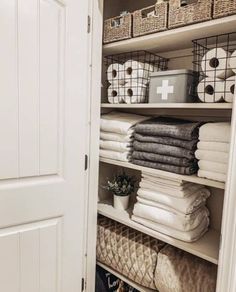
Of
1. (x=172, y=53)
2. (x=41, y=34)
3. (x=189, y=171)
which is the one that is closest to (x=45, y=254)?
(x=189, y=171)

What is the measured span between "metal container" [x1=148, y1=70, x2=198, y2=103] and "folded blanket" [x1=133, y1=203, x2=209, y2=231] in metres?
0.53

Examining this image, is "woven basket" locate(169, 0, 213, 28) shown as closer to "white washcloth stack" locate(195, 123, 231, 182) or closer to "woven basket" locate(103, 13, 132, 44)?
"woven basket" locate(103, 13, 132, 44)

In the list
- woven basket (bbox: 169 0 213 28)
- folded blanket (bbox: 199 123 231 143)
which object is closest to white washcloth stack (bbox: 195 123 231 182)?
folded blanket (bbox: 199 123 231 143)

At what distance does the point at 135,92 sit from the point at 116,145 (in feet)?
0.99

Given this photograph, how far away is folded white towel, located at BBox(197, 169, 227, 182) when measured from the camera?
1.02 meters

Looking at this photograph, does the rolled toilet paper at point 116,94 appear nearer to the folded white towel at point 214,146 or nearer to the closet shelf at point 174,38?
the closet shelf at point 174,38

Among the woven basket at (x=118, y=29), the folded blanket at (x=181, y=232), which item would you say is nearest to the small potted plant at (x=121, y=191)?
the folded blanket at (x=181, y=232)

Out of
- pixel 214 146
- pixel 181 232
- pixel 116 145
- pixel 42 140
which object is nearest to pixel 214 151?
pixel 214 146

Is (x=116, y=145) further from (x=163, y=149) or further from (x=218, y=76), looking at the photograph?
(x=218, y=76)

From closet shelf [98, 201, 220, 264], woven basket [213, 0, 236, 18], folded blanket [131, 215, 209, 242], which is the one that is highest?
woven basket [213, 0, 236, 18]

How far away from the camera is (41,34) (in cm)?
112

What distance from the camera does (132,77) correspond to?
1316mm

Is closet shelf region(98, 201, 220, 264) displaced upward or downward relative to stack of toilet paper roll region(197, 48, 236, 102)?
downward

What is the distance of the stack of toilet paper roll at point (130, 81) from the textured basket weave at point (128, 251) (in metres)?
0.74
